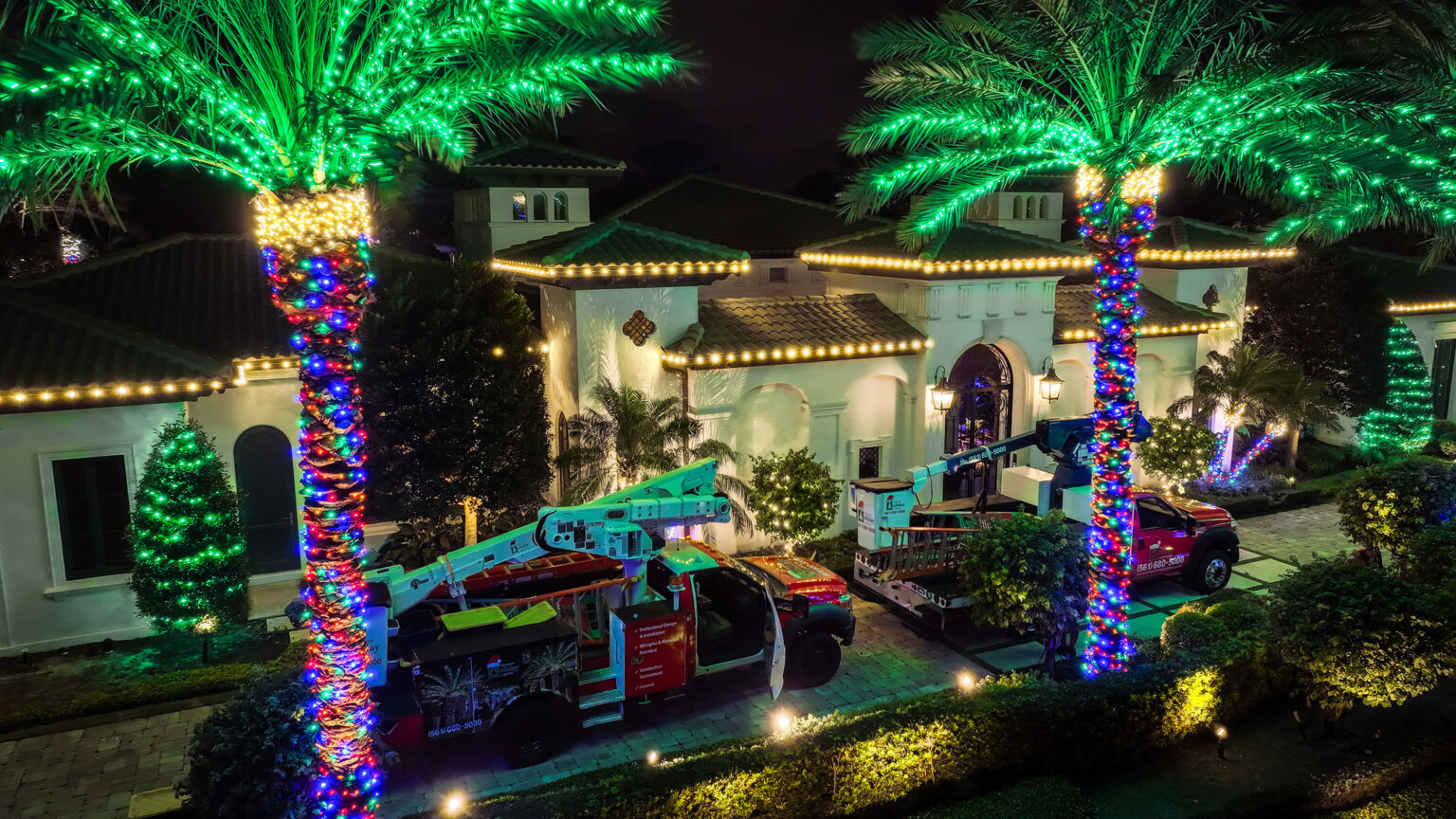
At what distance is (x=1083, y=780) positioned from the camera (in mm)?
10328

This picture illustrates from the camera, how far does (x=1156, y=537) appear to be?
1590 cm

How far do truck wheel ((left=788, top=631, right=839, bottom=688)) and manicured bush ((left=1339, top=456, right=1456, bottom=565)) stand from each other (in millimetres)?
9224

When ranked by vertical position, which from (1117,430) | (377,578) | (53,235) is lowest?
(377,578)

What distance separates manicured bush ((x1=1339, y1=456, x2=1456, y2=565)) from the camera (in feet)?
50.7

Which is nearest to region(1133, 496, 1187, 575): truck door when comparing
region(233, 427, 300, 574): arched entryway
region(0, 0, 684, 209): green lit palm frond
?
region(0, 0, 684, 209): green lit palm frond

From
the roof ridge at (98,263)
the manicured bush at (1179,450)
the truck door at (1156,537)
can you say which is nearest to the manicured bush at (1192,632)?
the truck door at (1156,537)

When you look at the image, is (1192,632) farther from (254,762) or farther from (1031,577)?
(254,762)

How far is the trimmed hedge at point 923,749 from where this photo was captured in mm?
8578

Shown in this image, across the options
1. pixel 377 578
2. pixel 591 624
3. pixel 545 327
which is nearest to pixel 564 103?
pixel 377 578

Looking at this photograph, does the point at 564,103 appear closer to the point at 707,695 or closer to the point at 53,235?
the point at 707,695

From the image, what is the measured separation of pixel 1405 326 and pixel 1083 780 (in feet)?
69.8

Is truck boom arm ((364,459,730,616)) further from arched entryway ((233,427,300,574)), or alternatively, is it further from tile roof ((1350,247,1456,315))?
tile roof ((1350,247,1456,315))

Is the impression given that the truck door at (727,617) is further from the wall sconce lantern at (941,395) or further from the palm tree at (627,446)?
the wall sconce lantern at (941,395)

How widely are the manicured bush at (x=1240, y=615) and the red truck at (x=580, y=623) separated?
5019 millimetres
